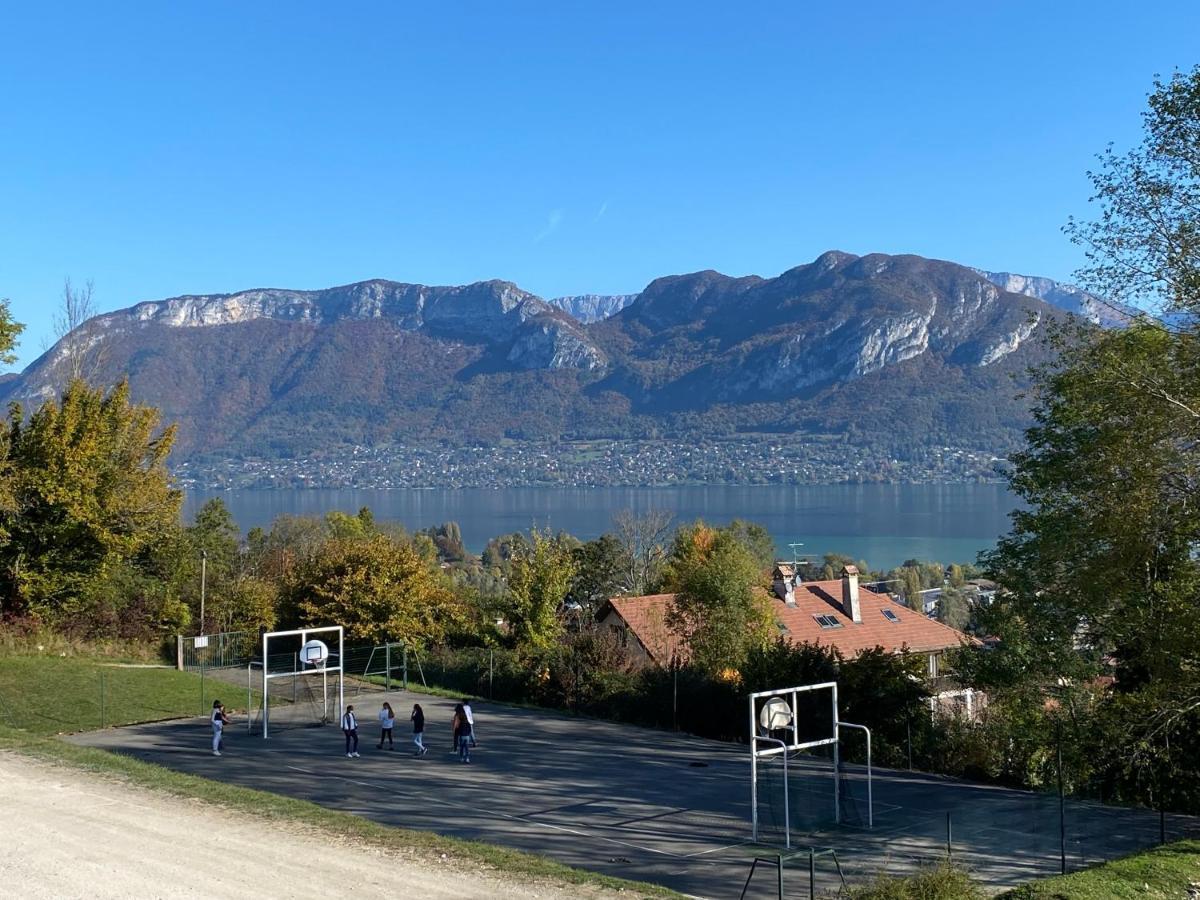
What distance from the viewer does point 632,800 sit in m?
20.4

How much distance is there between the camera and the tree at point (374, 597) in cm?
3947

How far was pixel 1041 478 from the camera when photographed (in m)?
25.3

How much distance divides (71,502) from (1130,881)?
3388cm

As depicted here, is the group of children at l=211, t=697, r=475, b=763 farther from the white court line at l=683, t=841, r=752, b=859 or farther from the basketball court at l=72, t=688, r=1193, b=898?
the white court line at l=683, t=841, r=752, b=859

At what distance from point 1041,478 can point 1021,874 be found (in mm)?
11888

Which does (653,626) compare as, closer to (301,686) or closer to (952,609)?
(301,686)

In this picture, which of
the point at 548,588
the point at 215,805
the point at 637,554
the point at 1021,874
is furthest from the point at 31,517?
the point at 637,554

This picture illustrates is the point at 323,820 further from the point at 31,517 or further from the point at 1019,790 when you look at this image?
the point at 31,517

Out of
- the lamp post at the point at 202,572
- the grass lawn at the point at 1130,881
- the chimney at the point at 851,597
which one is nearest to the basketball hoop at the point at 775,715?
the grass lawn at the point at 1130,881

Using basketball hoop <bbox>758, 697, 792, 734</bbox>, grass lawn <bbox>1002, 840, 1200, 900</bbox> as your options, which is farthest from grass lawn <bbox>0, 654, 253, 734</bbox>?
grass lawn <bbox>1002, 840, 1200, 900</bbox>

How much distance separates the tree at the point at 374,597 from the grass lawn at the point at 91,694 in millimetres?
5276

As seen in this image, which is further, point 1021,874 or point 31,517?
point 31,517

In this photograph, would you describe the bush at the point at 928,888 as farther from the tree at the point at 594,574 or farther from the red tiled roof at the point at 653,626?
the tree at the point at 594,574

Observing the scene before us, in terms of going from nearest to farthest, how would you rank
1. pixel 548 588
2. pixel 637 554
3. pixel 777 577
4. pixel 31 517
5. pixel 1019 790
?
1. pixel 1019 790
2. pixel 31 517
3. pixel 548 588
4. pixel 777 577
5. pixel 637 554
